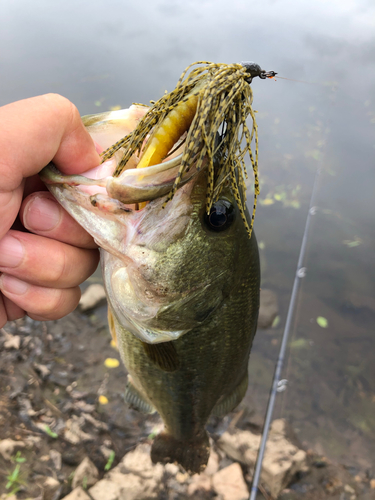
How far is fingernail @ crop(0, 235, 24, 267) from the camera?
1.14 metres

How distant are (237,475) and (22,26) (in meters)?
5.92

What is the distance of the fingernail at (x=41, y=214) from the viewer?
3.70ft

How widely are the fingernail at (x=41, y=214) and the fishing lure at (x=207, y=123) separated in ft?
1.20

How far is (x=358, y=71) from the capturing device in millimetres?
5473

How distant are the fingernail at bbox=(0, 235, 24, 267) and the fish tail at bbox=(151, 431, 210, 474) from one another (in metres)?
1.65

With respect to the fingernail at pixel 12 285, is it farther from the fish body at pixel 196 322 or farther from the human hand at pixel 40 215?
the fish body at pixel 196 322

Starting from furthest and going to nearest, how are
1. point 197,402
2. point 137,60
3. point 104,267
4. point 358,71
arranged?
point 358,71 < point 137,60 < point 197,402 < point 104,267

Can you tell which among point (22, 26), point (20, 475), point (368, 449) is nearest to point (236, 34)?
point (22, 26)

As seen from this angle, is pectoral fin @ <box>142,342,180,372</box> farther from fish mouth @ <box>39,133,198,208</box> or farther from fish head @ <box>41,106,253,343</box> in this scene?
fish mouth @ <box>39,133,198,208</box>

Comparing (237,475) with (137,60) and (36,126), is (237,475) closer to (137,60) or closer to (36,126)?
(36,126)

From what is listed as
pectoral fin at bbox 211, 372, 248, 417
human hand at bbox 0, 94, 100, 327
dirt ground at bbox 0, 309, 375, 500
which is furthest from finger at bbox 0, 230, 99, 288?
dirt ground at bbox 0, 309, 375, 500

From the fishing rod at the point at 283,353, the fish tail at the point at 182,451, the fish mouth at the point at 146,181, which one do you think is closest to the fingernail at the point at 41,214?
the fish mouth at the point at 146,181

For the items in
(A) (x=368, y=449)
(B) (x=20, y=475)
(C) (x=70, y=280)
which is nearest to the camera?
(C) (x=70, y=280)

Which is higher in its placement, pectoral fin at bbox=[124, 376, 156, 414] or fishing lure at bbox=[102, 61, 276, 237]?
fishing lure at bbox=[102, 61, 276, 237]
